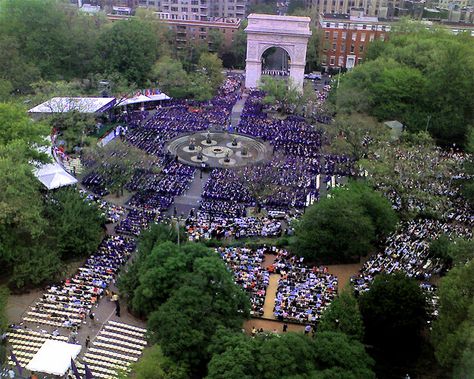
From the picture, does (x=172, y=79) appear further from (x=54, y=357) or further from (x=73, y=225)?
(x=54, y=357)

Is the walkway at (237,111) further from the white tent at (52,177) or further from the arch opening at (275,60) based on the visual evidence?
the white tent at (52,177)

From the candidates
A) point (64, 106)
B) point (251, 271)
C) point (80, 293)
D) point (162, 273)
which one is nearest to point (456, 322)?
point (251, 271)

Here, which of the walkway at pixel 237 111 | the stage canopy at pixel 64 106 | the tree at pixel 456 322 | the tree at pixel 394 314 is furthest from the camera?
the walkway at pixel 237 111

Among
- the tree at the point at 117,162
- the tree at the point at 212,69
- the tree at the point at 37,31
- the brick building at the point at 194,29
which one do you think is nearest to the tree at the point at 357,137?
the tree at the point at 117,162

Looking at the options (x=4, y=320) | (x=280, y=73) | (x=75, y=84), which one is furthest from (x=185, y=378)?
(x=280, y=73)

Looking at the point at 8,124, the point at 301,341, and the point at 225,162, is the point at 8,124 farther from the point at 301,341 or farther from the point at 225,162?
the point at 301,341

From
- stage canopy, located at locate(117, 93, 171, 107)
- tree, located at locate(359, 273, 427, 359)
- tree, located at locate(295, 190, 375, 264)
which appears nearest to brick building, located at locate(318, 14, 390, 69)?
stage canopy, located at locate(117, 93, 171, 107)
